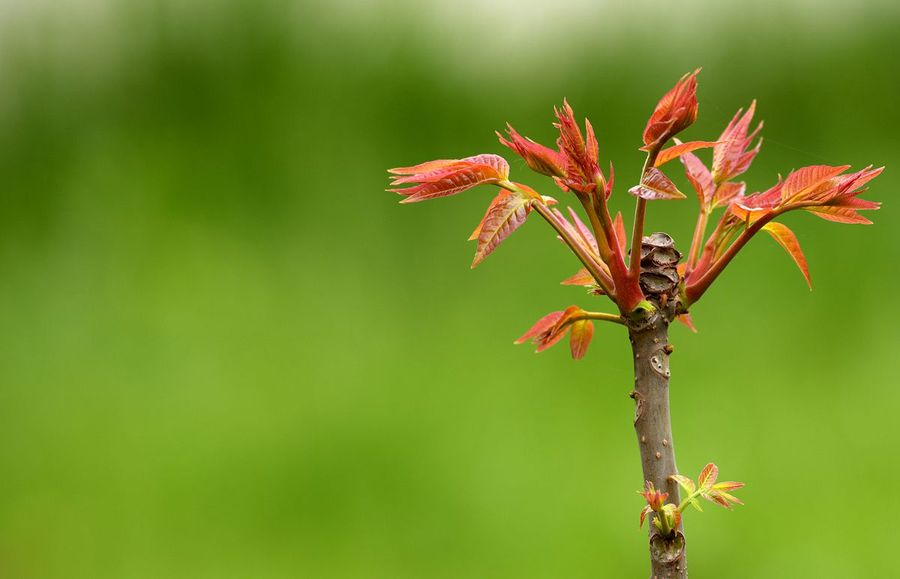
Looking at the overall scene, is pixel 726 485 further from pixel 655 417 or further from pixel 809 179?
pixel 809 179

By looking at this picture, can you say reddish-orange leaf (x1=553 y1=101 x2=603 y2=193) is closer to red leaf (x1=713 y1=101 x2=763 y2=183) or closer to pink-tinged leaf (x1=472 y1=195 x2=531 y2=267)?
pink-tinged leaf (x1=472 y1=195 x2=531 y2=267)

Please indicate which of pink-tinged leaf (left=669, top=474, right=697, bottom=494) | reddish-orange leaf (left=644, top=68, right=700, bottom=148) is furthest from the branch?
pink-tinged leaf (left=669, top=474, right=697, bottom=494)

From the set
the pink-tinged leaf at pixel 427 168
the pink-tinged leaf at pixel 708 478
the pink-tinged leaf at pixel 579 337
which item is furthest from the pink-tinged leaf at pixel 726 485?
the pink-tinged leaf at pixel 427 168

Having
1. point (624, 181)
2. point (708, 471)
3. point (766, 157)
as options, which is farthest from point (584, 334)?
point (766, 157)

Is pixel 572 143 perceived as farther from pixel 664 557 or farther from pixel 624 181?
pixel 624 181

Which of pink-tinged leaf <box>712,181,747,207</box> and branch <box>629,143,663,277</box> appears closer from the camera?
branch <box>629,143,663,277</box>

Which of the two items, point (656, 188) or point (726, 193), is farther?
point (726, 193)

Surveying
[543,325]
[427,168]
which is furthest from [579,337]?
[427,168]
